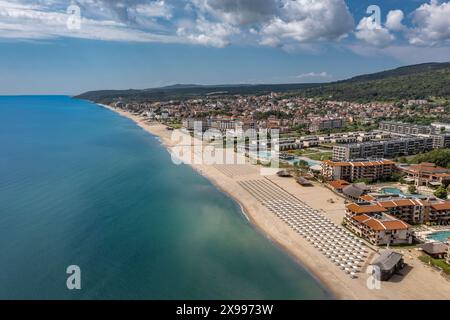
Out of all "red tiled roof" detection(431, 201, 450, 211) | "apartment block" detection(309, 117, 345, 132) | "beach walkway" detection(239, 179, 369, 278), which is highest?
"apartment block" detection(309, 117, 345, 132)

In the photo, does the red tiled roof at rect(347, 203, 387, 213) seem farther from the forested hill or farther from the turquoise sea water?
the forested hill

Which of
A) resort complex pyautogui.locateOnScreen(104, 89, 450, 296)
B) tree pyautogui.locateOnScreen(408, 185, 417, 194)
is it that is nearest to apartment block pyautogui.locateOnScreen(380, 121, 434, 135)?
resort complex pyautogui.locateOnScreen(104, 89, 450, 296)

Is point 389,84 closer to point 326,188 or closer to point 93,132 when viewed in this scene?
point 93,132

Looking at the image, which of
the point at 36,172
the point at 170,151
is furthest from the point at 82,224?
the point at 170,151

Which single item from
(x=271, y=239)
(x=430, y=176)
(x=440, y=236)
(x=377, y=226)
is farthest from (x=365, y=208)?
(x=430, y=176)

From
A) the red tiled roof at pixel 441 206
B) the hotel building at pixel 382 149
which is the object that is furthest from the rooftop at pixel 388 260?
the hotel building at pixel 382 149

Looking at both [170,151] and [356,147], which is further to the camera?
[170,151]
